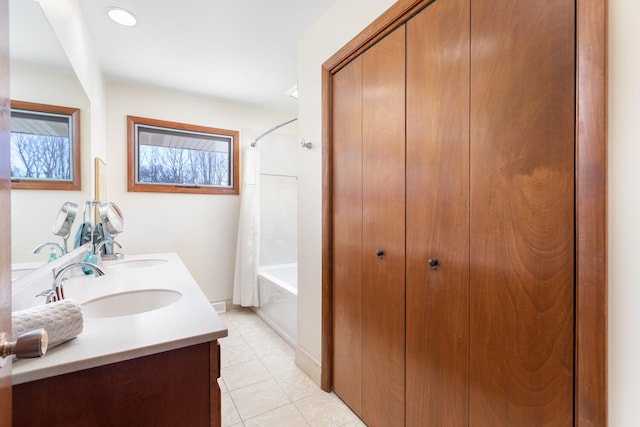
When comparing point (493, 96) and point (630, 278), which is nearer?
point (630, 278)

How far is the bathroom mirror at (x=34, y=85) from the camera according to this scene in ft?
2.93

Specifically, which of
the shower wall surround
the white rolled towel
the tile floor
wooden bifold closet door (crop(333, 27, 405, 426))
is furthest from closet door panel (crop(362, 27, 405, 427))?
the shower wall surround

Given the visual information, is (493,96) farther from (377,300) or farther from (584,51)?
(377,300)

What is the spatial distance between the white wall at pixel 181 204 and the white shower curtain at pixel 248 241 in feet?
0.69

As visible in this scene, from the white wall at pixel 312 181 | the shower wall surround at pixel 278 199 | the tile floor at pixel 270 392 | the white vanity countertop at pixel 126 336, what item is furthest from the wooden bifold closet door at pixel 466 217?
the shower wall surround at pixel 278 199

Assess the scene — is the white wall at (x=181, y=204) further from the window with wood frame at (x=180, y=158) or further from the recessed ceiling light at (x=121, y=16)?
the recessed ceiling light at (x=121, y=16)

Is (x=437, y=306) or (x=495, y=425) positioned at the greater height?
(x=437, y=306)

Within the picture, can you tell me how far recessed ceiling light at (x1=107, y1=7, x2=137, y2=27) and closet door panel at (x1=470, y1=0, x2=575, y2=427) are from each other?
2023 millimetres

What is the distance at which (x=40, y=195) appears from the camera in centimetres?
104

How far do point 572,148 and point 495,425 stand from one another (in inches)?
36.9

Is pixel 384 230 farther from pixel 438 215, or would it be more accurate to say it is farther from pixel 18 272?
pixel 18 272

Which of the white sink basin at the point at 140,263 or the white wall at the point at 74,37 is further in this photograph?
the white sink basin at the point at 140,263

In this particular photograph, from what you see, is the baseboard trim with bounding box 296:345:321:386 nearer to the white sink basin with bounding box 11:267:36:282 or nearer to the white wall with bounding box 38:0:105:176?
the white sink basin with bounding box 11:267:36:282

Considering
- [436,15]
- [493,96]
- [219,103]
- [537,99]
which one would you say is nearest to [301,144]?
[436,15]
